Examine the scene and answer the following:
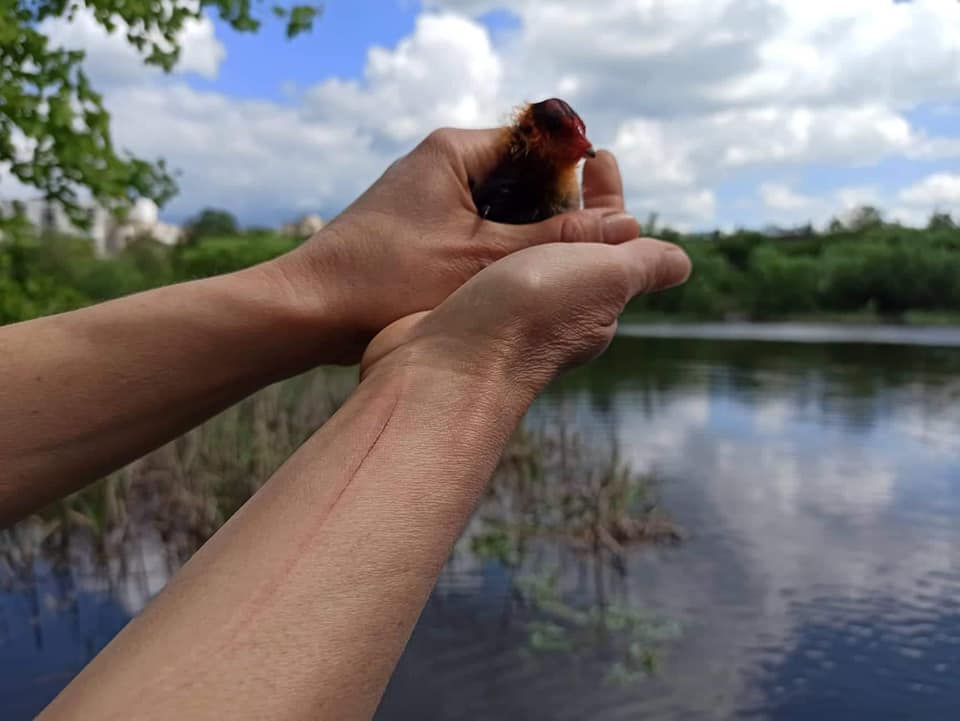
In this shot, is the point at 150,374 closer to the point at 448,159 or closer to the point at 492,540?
the point at 448,159

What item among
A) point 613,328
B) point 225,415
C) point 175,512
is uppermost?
point 613,328

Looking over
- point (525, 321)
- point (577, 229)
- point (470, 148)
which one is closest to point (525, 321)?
point (525, 321)

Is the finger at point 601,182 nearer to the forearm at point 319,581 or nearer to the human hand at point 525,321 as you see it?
the human hand at point 525,321

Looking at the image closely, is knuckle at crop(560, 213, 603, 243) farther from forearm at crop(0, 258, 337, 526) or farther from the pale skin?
forearm at crop(0, 258, 337, 526)

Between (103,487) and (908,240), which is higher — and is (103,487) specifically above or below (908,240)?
below

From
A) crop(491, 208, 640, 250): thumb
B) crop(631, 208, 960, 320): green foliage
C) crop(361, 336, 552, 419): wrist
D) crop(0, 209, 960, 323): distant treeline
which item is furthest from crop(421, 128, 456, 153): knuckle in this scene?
crop(631, 208, 960, 320): green foliage

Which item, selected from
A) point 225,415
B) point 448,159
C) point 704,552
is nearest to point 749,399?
point 704,552
